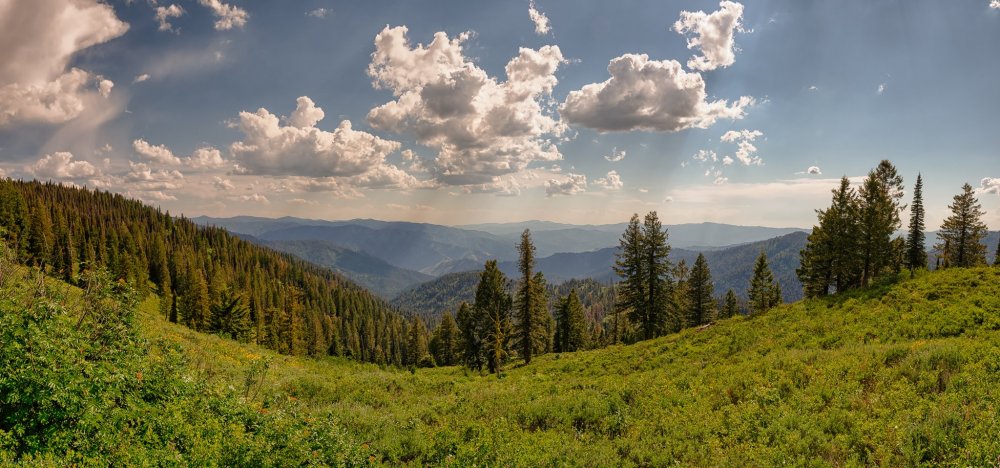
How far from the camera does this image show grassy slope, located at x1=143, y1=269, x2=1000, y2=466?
30.9 feet

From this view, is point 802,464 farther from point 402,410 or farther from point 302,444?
point 402,410

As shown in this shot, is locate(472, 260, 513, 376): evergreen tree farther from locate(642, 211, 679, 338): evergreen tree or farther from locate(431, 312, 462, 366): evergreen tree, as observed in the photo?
locate(431, 312, 462, 366): evergreen tree

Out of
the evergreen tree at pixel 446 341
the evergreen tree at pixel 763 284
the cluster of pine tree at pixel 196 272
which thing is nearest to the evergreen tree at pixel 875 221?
the evergreen tree at pixel 763 284

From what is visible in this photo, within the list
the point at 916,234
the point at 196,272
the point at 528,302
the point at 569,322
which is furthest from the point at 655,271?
the point at 196,272

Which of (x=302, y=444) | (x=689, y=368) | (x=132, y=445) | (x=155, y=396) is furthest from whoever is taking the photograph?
(x=689, y=368)

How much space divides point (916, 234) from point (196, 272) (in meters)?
113

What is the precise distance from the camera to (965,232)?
54.1m

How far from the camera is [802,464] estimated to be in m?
8.97

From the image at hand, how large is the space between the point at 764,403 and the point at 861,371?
12.1ft

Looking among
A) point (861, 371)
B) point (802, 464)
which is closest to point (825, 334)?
point (861, 371)

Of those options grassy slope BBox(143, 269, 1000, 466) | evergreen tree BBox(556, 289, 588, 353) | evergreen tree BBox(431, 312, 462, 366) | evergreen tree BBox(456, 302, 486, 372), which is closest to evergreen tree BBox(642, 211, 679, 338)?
grassy slope BBox(143, 269, 1000, 466)

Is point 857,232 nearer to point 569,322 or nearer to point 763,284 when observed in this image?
point 763,284

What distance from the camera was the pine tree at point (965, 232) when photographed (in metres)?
53.1

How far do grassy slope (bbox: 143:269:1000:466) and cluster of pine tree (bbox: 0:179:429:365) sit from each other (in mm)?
13796
